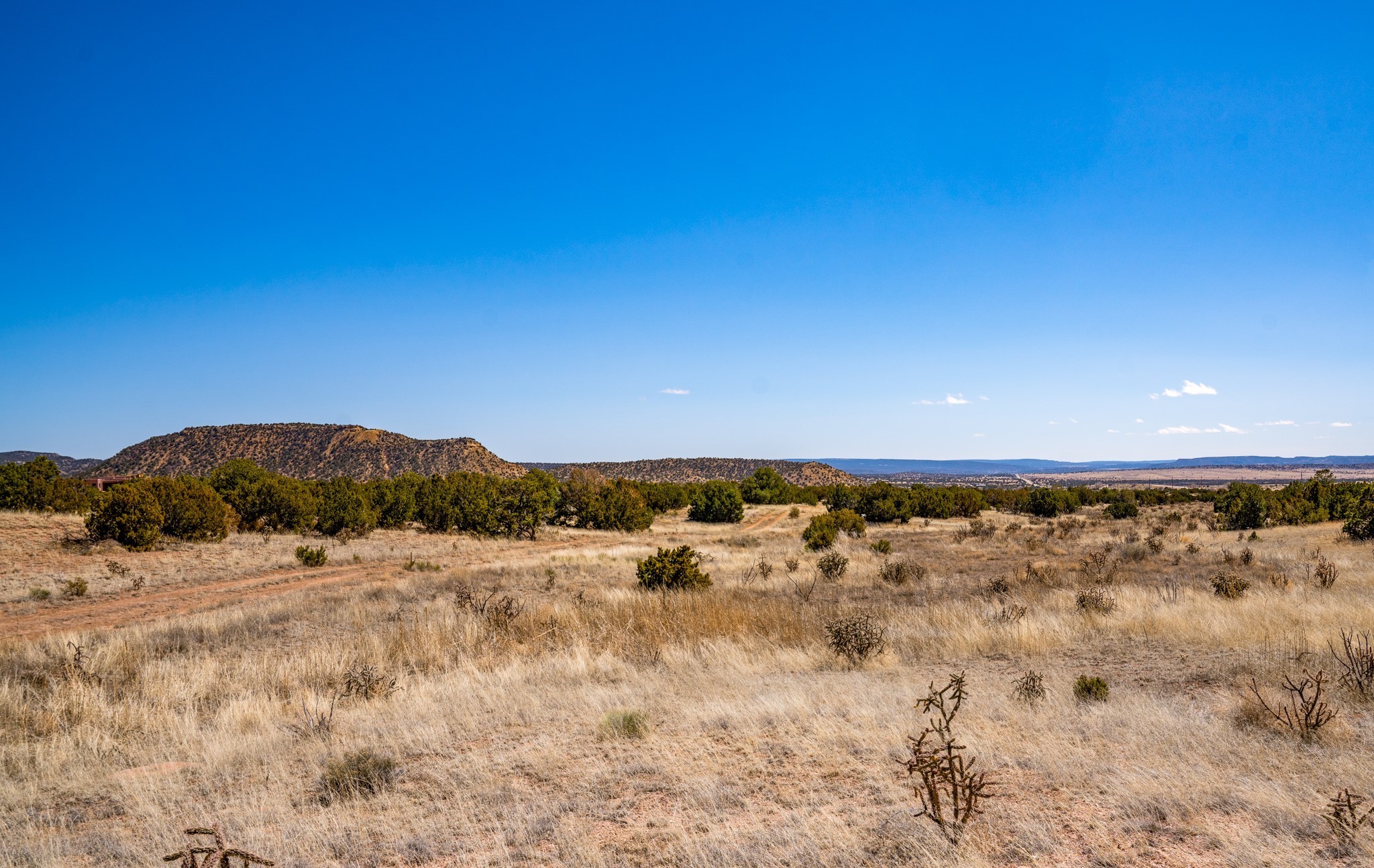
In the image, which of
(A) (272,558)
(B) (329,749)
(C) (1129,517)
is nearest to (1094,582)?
(B) (329,749)

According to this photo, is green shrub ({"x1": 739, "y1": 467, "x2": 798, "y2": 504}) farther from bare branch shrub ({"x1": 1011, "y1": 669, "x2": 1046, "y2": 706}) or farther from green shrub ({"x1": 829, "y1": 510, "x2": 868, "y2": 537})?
bare branch shrub ({"x1": 1011, "y1": 669, "x2": 1046, "y2": 706})

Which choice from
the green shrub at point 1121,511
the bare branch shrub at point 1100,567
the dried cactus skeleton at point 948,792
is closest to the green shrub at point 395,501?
the bare branch shrub at point 1100,567

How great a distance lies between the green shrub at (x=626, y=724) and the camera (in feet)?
20.2

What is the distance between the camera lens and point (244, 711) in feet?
23.2

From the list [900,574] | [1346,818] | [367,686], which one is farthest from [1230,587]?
[367,686]

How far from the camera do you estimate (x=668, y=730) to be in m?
6.26

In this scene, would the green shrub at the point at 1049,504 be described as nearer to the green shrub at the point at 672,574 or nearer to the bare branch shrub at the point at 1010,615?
the green shrub at the point at 672,574

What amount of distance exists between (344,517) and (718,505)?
24223 millimetres

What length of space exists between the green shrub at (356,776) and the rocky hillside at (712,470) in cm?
9760

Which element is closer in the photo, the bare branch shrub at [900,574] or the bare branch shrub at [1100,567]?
the bare branch shrub at [1100,567]

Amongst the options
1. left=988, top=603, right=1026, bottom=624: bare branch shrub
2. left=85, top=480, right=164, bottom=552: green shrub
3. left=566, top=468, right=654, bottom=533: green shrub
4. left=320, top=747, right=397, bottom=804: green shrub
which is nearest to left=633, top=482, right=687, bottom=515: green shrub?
left=566, top=468, right=654, bottom=533: green shrub

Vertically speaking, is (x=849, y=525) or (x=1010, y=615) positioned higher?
(x=1010, y=615)

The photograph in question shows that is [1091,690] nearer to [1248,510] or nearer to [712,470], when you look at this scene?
[1248,510]

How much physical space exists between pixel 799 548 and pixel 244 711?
2281 centimetres
